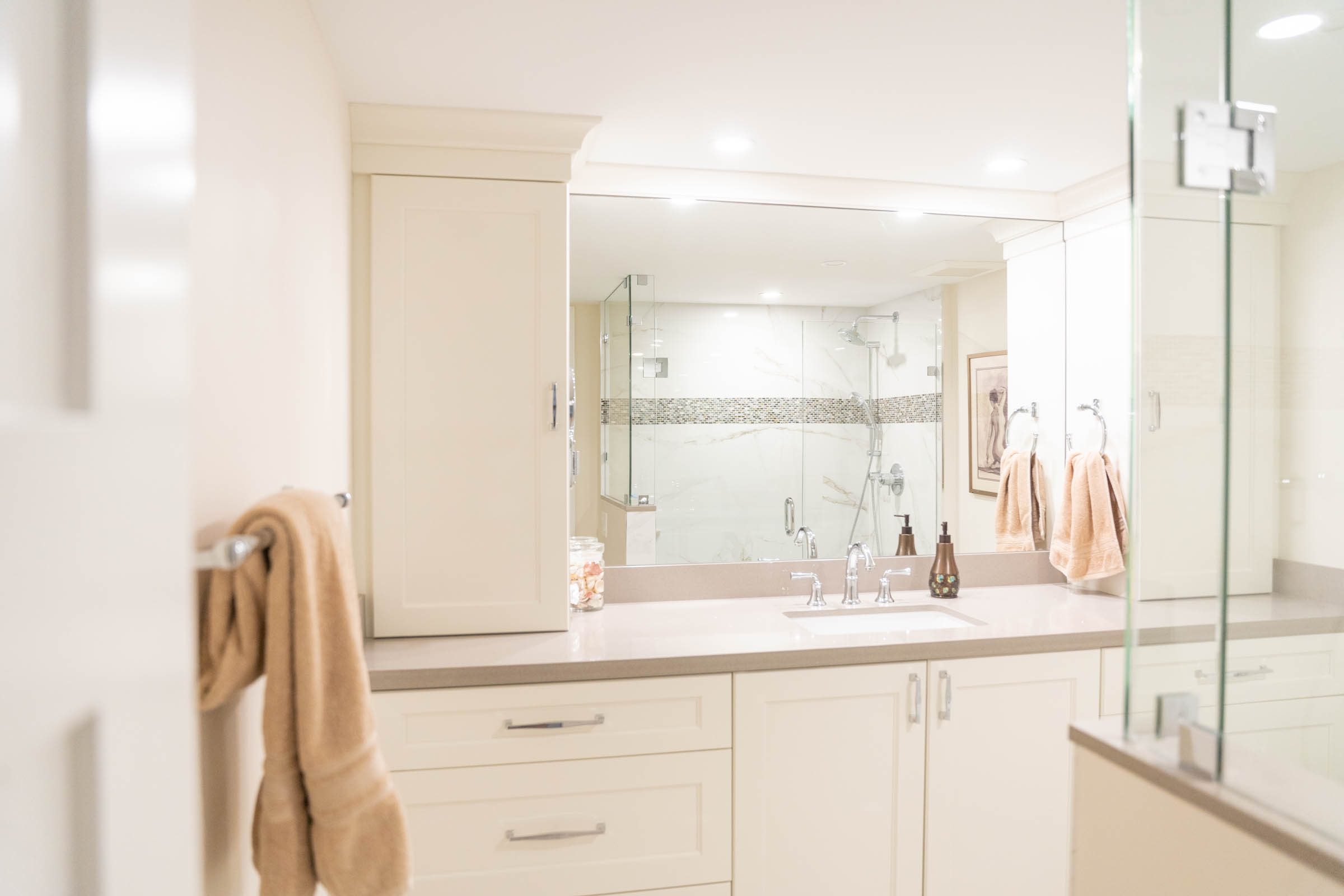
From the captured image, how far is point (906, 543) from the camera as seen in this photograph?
2.73 metres

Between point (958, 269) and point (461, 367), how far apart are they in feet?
5.63

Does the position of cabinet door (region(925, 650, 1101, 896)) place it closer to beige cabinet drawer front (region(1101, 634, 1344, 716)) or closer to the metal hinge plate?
beige cabinet drawer front (region(1101, 634, 1344, 716))

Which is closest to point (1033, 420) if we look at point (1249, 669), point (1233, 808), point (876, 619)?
point (876, 619)

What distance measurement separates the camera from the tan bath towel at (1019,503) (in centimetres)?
278

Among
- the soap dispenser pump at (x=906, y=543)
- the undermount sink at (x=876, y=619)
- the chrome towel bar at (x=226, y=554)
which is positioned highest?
the chrome towel bar at (x=226, y=554)

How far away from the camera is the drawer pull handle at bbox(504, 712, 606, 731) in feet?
5.99

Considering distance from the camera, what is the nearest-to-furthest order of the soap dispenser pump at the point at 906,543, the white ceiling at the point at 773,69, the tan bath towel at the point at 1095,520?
the white ceiling at the point at 773,69 < the tan bath towel at the point at 1095,520 < the soap dispenser pump at the point at 906,543

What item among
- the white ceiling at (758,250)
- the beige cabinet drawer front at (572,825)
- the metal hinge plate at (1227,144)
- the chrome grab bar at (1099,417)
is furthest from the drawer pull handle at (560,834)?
the chrome grab bar at (1099,417)

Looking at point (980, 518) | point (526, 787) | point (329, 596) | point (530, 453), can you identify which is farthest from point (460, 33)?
point (980, 518)

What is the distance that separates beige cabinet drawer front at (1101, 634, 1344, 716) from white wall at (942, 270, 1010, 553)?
1.86 m

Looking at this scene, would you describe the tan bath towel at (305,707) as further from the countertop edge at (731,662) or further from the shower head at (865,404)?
the shower head at (865,404)

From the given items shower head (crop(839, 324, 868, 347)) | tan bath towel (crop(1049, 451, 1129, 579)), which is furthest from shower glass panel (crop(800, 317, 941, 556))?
tan bath towel (crop(1049, 451, 1129, 579))

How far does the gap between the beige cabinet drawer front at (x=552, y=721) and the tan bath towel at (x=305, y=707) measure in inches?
32.2

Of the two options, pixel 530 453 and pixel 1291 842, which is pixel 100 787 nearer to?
pixel 1291 842
